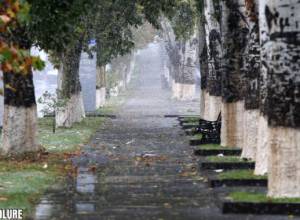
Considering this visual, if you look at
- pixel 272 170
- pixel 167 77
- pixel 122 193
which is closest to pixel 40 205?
pixel 122 193

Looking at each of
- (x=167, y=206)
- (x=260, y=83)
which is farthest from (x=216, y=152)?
(x=167, y=206)

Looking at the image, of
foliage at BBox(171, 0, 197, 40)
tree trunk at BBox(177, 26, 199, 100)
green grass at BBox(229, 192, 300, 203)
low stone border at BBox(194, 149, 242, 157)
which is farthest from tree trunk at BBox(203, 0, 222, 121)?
tree trunk at BBox(177, 26, 199, 100)

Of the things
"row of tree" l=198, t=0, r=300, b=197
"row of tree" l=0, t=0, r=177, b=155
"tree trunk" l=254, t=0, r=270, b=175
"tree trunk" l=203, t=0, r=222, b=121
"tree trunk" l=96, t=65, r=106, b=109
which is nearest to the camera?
"row of tree" l=0, t=0, r=177, b=155

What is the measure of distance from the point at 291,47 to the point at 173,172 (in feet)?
18.8

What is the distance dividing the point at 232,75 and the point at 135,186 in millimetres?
6542

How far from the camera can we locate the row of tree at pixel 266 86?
13141 millimetres

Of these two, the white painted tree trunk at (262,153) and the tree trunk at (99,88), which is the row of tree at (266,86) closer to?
the white painted tree trunk at (262,153)

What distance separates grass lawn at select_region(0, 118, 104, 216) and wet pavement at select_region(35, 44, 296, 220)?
272mm

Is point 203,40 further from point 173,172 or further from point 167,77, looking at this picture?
point 167,77

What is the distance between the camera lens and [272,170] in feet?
43.3

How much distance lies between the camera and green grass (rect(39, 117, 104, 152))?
24.6m

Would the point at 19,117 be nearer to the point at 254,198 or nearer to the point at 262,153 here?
the point at 262,153

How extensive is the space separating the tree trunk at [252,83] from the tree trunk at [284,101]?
4452 millimetres

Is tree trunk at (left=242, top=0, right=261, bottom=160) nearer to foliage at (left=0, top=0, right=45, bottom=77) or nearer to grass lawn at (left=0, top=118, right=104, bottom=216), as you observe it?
grass lawn at (left=0, top=118, right=104, bottom=216)
